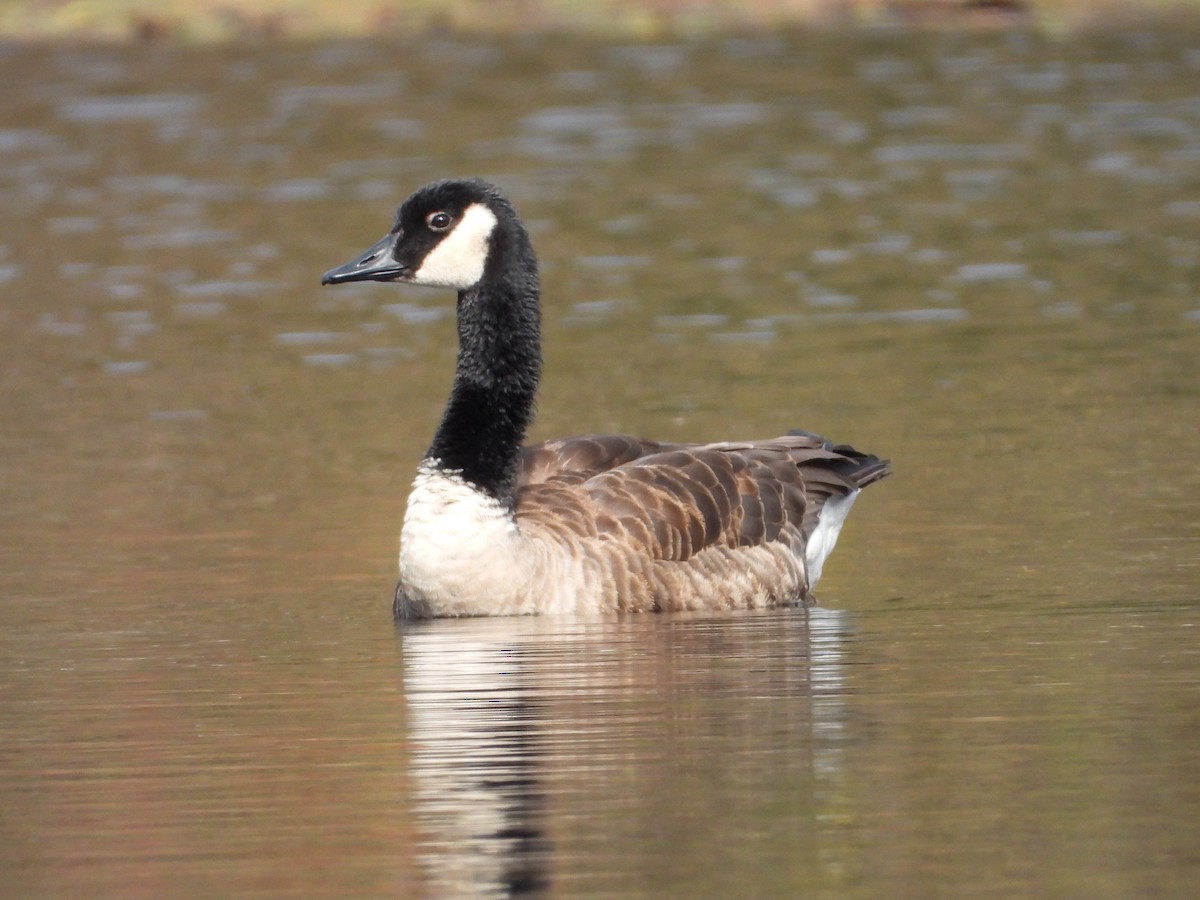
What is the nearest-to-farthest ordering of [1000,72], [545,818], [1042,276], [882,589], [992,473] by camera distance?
[545,818] < [882,589] < [992,473] < [1042,276] < [1000,72]

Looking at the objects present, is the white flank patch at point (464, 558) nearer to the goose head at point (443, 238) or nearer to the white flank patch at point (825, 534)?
the goose head at point (443, 238)

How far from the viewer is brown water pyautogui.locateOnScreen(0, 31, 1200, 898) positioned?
8984 mm

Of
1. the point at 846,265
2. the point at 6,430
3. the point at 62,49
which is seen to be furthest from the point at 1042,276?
the point at 62,49

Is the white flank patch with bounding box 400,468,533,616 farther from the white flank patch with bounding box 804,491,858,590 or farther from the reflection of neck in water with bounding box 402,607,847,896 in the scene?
the white flank patch with bounding box 804,491,858,590

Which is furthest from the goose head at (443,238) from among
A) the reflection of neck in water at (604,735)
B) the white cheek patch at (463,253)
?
the reflection of neck in water at (604,735)

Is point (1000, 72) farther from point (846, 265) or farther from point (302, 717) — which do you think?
point (302, 717)

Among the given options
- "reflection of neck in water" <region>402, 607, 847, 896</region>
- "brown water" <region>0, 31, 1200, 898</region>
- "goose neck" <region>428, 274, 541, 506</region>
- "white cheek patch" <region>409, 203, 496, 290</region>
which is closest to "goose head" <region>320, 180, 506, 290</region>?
"white cheek patch" <region>409, 203, 496, 290</region>

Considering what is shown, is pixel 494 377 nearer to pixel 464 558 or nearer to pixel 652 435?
pixel 464 558

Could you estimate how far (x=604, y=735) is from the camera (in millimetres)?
10344

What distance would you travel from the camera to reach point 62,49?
5125cm

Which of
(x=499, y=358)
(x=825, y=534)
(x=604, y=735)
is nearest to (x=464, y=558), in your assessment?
(x=499, y=358)

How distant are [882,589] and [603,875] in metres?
5.79

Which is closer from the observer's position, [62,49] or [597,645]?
[597,645]

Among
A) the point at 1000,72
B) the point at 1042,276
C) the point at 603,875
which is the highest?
the point at 1000,72
